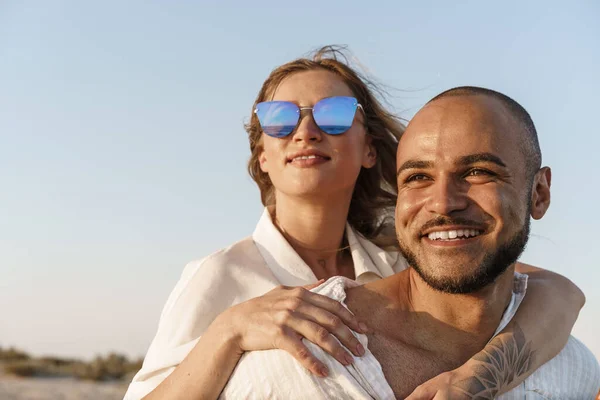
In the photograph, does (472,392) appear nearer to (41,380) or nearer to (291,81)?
(291,81)

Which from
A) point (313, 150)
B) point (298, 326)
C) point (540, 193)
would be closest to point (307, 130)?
point (313, 150)

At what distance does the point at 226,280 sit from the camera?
448 centimetres

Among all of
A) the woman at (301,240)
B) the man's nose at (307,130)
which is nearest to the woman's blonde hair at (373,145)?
the woman at (301,240)

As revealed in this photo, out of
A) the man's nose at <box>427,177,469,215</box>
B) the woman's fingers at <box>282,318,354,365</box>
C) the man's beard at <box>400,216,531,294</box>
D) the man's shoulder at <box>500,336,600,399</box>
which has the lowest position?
the man's shoulder at <box>500,336,600,399</box>

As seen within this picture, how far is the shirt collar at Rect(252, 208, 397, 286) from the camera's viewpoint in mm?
4672

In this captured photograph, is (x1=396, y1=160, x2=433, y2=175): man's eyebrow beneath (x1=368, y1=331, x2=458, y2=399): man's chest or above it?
above

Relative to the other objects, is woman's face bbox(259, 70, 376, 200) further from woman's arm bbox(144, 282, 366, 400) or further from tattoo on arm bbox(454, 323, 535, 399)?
tattoo on arm bbox(454, 323, 535, 399)

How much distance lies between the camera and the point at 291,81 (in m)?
5.06

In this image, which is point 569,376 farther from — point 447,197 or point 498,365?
point 447,197

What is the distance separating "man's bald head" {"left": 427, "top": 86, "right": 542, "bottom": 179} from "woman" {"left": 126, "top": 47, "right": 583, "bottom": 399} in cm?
70

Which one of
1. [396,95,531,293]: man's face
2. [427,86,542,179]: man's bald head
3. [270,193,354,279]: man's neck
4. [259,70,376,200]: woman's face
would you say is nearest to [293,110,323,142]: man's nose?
[259,70,376,200]: woman's face

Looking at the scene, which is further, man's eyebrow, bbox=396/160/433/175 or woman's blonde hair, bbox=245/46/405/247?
woman's blonde hair, bbox=245/46/405/247

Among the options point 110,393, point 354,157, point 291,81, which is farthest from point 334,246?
point 110,393

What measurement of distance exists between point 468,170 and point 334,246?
208 cm
